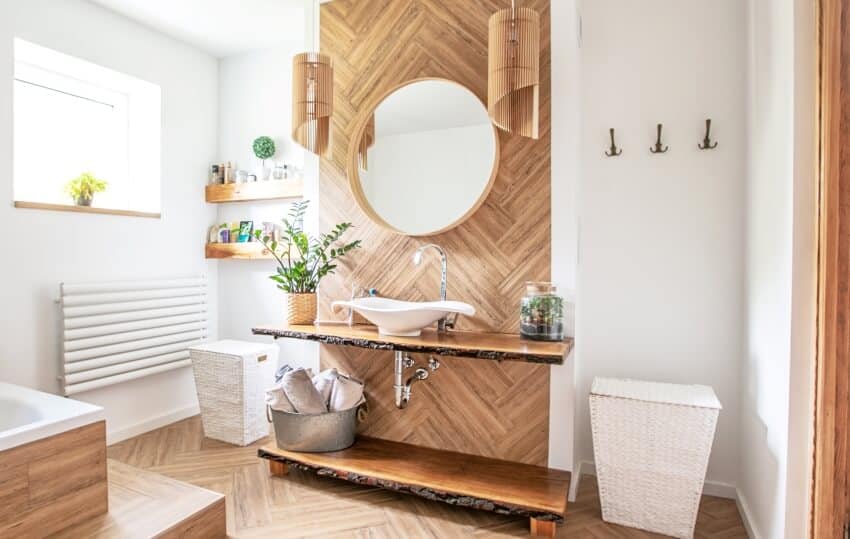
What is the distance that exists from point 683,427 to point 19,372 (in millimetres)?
3286

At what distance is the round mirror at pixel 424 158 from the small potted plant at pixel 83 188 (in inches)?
63.4

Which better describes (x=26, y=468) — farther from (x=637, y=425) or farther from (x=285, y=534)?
(x=637, y=425)

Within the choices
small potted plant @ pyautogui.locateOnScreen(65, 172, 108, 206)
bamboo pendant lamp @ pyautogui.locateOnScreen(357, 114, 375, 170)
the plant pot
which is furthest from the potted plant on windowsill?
small potted plant @ pyautogui.locateOnScreen(65, 172, 108, 206)

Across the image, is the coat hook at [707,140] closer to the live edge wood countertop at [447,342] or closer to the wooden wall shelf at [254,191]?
the live edge wood countertop at [447,342]

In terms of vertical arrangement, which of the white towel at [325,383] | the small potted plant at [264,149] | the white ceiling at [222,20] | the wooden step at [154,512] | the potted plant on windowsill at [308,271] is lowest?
the wooden step at [154,512]

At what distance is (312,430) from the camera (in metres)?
2.42

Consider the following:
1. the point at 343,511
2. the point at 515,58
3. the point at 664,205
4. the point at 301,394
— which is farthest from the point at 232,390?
the point at 664,205

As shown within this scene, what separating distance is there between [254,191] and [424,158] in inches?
58.4

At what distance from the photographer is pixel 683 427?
194 centimetres

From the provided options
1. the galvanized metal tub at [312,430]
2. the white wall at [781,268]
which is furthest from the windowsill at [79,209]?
the white wall at [781,268]

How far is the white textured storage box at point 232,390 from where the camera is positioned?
2.89 metres

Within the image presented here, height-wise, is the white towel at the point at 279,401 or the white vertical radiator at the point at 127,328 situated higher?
the white vertical radiator at the point at 127,328

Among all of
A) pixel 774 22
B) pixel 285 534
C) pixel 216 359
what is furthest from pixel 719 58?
pixel 216 359

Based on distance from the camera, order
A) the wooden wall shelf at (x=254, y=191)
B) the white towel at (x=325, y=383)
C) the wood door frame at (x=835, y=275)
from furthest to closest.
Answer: the wooden wall shelf at (x=254, y=191) < the white towel at (x=325, y=383) < the wood door frame at (x=835, y=275)
